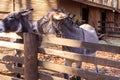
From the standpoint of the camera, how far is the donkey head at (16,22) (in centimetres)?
481

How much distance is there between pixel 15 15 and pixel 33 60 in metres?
0.98

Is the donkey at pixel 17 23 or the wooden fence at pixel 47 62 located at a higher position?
the donkey at pixel 17 23

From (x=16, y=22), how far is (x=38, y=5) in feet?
40.1

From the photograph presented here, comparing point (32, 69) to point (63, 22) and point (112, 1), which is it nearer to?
point (63, 22)

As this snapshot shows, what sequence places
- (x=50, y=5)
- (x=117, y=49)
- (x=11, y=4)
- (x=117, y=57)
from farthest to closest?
1. (x=11, y=4)
2. (x=50, y=5)
3. (x=117, y=57)
4. (x=117, y=49)

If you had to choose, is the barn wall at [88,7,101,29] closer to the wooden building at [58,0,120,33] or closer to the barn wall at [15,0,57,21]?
the wooden building at [58,0,120,33]

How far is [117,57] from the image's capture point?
9.95 m

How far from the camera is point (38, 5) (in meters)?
17.0

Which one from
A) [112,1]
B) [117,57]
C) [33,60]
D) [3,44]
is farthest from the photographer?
[112,1]

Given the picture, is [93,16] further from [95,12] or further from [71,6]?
[71,6]

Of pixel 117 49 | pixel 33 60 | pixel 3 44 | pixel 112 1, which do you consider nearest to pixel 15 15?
pixel 3 44

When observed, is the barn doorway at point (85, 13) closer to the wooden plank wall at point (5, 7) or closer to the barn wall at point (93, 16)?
the barn wall at point (93, 16)

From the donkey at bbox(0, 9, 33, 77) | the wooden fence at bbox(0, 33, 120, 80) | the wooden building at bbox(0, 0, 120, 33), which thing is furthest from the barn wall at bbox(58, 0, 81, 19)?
the wooden fence at bbox(0, 33, 120, 80)

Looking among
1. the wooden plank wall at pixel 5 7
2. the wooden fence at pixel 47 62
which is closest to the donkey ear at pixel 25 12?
the wooden fence at pixel 47 62
